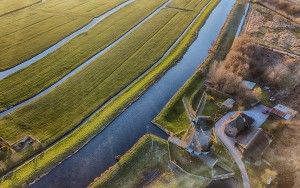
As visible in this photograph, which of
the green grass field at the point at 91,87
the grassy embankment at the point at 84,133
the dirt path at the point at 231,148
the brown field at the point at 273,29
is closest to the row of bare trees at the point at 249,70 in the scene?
the dirt path at the point at 231,148

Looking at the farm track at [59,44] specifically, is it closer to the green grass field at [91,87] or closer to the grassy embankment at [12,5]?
the green grass field at [91,87]

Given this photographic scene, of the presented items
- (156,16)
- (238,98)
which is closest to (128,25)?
(156,16)

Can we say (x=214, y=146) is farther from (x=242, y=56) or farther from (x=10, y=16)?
(x=10, y=16)

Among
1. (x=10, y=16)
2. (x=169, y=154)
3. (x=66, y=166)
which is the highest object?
(x=10, y=16)

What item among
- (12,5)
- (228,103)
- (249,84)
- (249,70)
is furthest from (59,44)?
(249,84)

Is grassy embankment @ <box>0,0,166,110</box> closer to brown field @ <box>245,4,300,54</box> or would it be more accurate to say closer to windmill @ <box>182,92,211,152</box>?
windmill @ <box>182,92,211,152</box>

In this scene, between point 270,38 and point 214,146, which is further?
point 270,38

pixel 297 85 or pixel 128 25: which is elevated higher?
pixel 128 25
